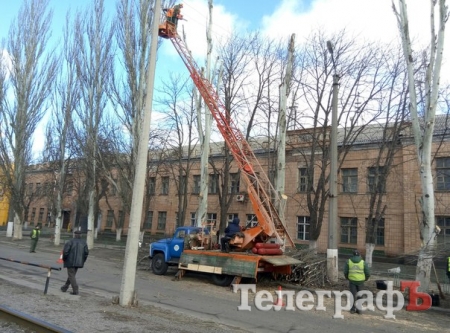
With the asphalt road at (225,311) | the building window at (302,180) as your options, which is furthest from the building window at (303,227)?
the asphalt road at (225,311)

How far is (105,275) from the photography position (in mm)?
14438

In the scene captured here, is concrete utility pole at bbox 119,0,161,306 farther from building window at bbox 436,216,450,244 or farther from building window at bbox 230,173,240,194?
building window at bbox 230,173,240,194

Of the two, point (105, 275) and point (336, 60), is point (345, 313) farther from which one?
point (336, 60)

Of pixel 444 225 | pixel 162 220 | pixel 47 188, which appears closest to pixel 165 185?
pixel 162 220

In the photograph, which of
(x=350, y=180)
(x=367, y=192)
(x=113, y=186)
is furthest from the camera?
(x=350, y=180)

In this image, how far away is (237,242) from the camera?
13250 millimetres

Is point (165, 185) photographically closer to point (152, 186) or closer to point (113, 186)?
point (152, 186)

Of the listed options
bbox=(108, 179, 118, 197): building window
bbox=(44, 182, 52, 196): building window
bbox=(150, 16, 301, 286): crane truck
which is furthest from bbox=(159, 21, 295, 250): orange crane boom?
bbox=(44, 182, 52, 196): building window

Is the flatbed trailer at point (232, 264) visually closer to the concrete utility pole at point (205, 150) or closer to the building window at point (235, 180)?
the concrete utility pole at point (205, 150)

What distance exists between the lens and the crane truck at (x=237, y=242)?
12.7m

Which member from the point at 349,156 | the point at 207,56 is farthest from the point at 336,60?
the point at 349,156

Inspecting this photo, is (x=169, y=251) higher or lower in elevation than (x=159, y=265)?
higher

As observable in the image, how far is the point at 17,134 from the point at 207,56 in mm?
19191

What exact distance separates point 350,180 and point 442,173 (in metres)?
6.34
